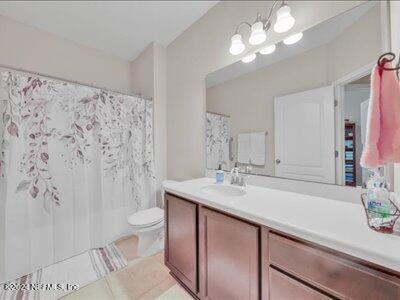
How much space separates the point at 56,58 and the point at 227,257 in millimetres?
2770

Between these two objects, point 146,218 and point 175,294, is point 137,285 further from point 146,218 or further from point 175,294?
point 146,218

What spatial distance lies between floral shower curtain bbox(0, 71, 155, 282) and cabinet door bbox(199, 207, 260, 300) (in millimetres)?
1414

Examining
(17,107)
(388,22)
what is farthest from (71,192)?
(388,22)

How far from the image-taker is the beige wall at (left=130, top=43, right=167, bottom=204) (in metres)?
2.51

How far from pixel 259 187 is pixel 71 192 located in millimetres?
1806

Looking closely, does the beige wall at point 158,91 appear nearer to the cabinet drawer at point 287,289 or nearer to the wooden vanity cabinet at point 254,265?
the wooden vanity cabinet at point 254,265

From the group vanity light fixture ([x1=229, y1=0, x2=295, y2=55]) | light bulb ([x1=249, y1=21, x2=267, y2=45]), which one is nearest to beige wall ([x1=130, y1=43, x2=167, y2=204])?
vanity light fixture ([x1=229, y1=0, x2=295, y2=55])

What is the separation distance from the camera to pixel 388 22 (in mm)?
993

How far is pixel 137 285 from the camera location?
5.17 feet

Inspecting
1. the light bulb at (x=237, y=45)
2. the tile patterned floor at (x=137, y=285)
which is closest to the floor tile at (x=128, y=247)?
the tile patterned floor at (x=137, y=285)

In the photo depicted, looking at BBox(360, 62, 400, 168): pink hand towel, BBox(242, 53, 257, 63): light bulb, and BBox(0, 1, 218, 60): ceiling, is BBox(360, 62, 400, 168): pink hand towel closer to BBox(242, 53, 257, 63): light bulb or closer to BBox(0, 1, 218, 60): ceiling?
BBox(242, 53, 257, 63): light bulb

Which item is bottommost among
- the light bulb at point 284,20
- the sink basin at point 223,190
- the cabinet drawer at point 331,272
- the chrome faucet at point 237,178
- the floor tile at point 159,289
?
the floor tile at point 159,289

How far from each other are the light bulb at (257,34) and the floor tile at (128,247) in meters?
2.26

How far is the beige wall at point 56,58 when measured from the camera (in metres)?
1.98
